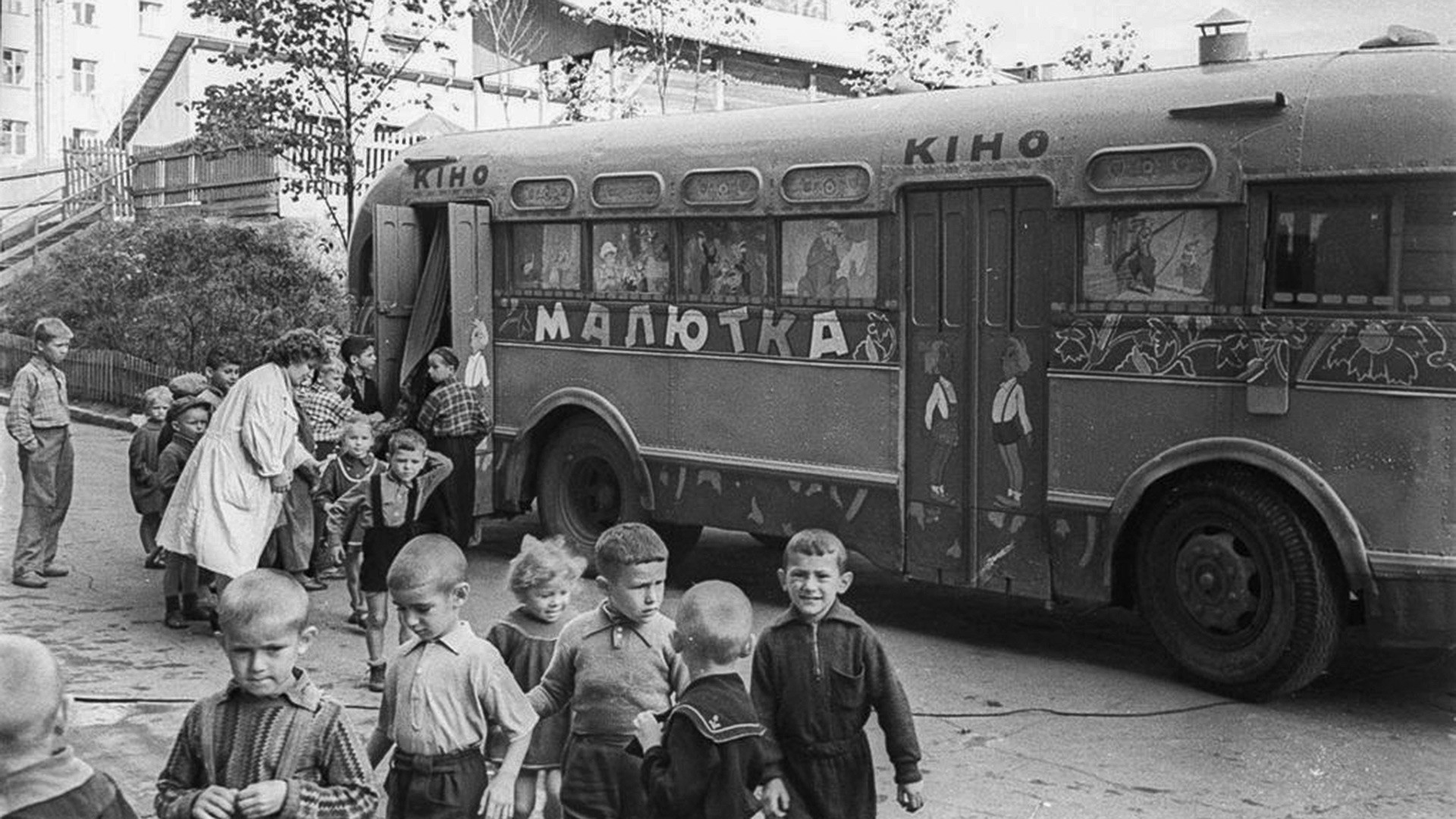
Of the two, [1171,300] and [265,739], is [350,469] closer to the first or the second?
[1171,300]

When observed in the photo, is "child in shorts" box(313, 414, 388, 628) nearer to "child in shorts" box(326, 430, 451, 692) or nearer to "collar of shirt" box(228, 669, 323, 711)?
"child in shorts" box(326, 430, 451, 692)

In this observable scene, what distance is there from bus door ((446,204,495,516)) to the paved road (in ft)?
2.84

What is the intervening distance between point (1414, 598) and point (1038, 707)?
66.4 inches

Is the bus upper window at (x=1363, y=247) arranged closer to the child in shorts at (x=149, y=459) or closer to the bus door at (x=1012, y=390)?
the bus door at (x=1012, y=390)

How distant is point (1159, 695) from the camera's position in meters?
7.50

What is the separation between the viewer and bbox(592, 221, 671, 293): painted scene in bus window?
9.90 m

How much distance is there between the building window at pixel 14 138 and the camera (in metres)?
27.0

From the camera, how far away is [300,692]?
352 centimetres

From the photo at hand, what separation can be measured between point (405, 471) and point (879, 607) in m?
3.25

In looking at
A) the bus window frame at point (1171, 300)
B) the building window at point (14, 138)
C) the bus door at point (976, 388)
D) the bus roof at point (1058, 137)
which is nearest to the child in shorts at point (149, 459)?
the bus roof at point (1058, 137)

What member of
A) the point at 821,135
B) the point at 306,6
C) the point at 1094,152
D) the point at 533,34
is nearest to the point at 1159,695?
the point at 1094,152

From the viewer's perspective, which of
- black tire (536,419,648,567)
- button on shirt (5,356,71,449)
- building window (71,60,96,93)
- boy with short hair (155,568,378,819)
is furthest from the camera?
building window (71,60,96,93)

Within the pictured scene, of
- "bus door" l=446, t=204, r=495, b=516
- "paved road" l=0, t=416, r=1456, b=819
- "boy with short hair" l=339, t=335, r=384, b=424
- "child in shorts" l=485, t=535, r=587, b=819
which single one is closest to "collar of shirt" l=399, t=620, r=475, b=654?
"child in shorts" l=485, t=535, r=587, b=819

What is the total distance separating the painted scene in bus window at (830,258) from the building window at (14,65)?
528cm
